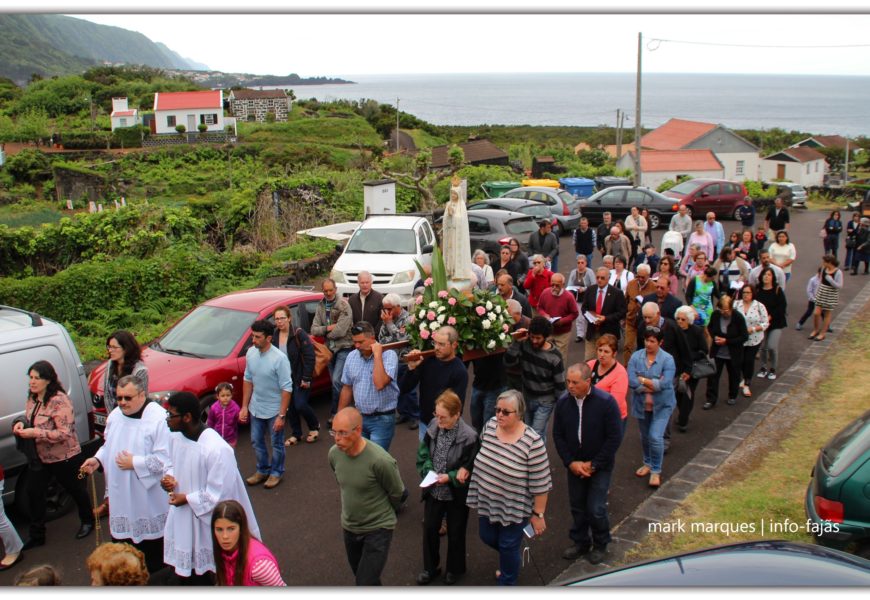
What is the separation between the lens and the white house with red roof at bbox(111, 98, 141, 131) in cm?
7194

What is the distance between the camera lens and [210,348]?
903cm

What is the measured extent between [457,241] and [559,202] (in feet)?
44.9

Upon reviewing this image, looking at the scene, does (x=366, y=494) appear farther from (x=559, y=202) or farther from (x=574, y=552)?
(x=559, y=202)

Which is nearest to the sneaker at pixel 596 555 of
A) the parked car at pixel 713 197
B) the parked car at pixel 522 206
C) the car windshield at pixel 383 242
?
the car windshield at pixel 383 242

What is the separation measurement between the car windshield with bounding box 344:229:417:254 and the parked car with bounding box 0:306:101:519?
24.5 ft

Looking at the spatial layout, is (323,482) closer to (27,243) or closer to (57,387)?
(57,387)

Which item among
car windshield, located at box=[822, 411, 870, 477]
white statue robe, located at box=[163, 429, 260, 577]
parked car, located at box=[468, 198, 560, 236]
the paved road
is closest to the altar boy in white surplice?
white statue robe, located at box=[163, 429, 260, 577]

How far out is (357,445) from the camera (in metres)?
5.22

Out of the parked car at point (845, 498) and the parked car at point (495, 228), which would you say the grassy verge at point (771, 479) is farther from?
the parked car at point (495, 228)

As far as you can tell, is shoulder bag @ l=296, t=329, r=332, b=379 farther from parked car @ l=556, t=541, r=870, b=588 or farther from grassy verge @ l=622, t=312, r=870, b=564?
parked car @ l=556, t=541, r=870, b=588

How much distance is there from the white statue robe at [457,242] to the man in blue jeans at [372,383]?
3435 millimetres

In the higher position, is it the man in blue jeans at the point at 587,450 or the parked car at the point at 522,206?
the parked car at the point at 522,206

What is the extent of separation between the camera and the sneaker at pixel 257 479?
7.67 meters

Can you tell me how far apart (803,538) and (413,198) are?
64.9 ft
